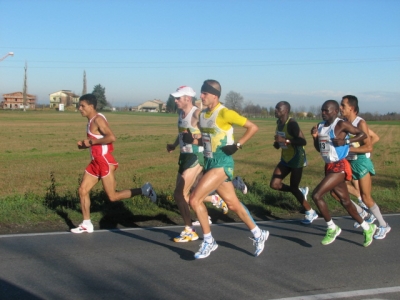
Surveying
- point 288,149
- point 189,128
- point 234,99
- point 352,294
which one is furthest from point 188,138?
point 234,99

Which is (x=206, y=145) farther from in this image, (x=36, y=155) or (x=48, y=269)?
(x=36, y=155)

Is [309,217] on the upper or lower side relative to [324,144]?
lower

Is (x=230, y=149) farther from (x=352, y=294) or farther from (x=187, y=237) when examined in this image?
(x=352, y=294)

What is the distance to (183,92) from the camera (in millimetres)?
7449

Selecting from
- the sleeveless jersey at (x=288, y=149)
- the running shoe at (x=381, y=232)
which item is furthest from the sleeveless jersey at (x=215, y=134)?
the running shoe at (x=381, y=232)

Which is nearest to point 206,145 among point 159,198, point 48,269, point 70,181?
point 48,269

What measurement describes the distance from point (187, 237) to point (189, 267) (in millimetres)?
1339

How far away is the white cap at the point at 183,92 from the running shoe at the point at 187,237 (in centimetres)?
184

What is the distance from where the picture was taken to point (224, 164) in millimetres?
6613

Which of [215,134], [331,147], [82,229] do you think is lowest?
[82,229]

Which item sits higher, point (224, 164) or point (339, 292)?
point (224, 164)

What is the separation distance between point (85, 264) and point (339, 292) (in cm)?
274

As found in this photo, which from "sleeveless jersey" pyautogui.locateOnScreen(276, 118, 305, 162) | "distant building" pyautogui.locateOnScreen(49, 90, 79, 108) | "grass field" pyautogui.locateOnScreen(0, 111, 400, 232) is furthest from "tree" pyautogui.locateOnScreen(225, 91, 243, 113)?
"distant building" pyautogui.locateOnScreen(49, 90, 79, 108)

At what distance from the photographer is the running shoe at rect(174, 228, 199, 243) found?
7406 millimetres
